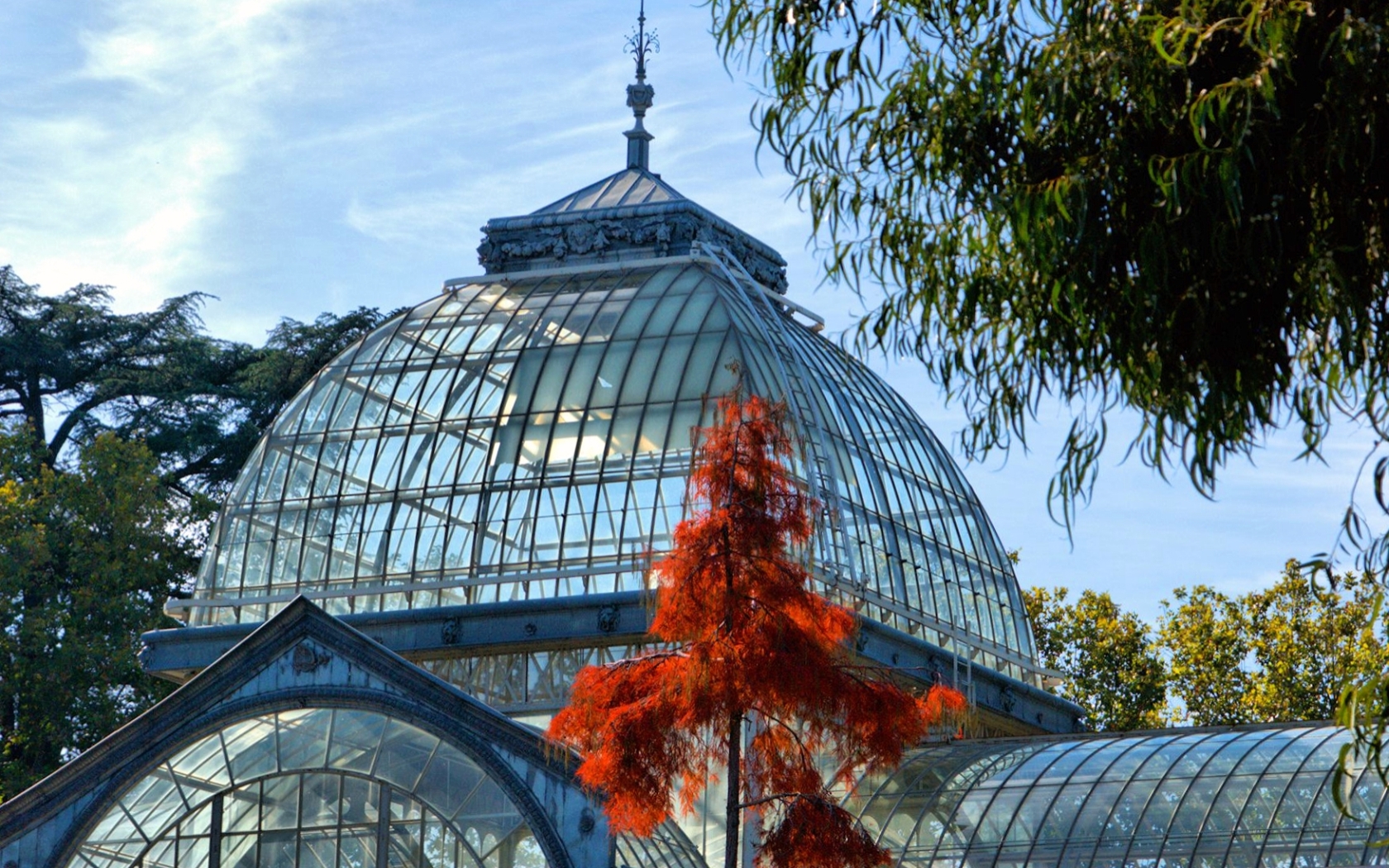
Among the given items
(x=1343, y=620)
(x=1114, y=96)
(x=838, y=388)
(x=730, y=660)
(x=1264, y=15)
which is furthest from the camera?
(x=1343, y=620)

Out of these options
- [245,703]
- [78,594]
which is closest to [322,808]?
[245,703]

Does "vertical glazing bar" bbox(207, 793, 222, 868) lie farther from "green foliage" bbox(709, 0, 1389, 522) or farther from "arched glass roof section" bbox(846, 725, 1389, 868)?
"green foliage" bbox(709, 0, 1389, 522)

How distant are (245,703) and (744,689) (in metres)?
8.24

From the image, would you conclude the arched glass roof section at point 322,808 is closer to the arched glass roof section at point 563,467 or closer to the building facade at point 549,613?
the building facade at point 549,613

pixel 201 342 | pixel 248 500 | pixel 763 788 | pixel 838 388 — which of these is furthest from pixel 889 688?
pixel 201 342

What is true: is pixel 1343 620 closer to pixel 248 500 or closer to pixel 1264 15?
pixel 248 500

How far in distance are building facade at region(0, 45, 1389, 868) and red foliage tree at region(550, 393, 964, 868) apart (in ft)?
5.25

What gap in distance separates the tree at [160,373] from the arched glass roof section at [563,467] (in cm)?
1678

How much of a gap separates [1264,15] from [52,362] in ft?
156

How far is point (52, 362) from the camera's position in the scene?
5441 cm

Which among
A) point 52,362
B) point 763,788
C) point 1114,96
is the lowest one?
point 763,788

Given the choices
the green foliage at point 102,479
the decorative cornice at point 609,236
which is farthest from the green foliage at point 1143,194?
the green foliage at point 102,479

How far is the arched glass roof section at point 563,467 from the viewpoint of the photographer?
3178 cm

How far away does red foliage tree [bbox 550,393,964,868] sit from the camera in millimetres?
21031
